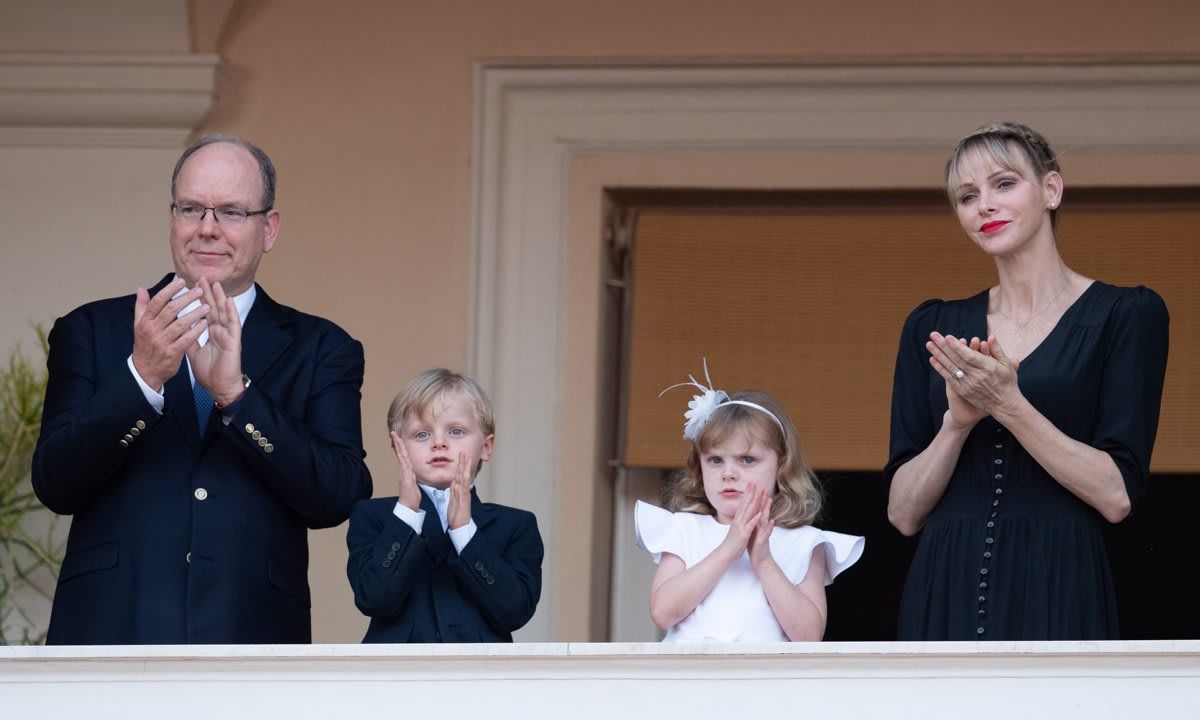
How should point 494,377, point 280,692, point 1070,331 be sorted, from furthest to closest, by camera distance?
point 494,377
point 1070,331
point 280,692

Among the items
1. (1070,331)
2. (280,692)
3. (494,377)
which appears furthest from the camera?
(494,377)

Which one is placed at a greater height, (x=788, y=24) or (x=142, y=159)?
(x=788, y=24)

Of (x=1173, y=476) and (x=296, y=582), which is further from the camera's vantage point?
(x=1173, y=476)

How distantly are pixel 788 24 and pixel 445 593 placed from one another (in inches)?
89.4

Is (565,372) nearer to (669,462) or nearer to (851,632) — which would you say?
(669,462)

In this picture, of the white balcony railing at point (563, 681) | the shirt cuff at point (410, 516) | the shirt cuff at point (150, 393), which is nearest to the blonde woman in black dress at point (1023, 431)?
the white balcony railing at point (563, 681)

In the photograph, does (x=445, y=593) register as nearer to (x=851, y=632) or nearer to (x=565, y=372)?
(x=565, y=372)

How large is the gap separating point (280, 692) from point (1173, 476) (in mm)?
3184

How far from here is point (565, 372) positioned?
17.6 ft

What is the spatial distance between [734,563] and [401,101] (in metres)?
2.15

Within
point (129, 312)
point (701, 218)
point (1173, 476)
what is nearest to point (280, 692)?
point (129, 312)

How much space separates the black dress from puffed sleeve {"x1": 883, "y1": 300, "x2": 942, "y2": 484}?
0.34 ft

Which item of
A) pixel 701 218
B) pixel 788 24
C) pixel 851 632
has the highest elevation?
pixel 788 24

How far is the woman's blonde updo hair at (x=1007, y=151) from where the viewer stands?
11.8ft
